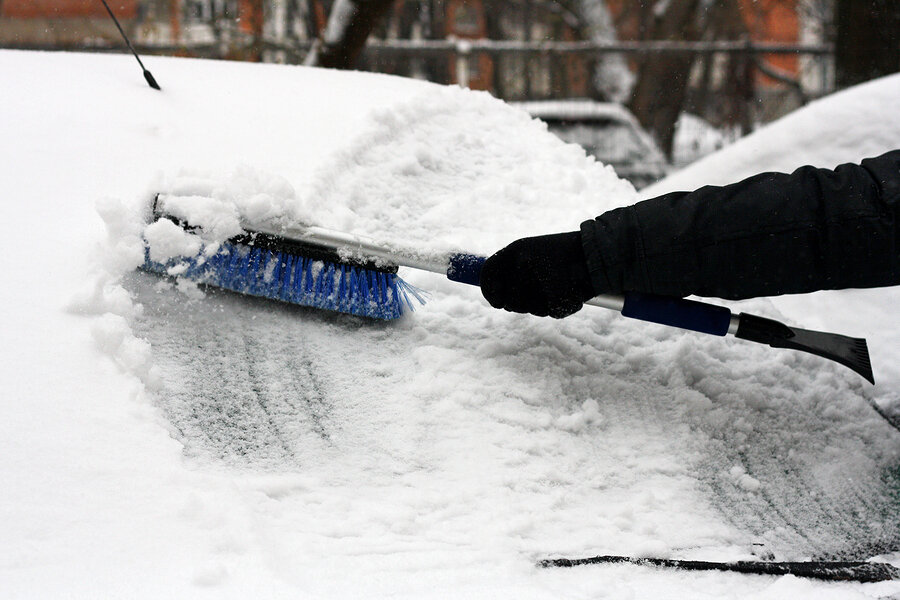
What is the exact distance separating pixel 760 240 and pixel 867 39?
19.0 ft

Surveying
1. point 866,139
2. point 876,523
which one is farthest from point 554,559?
point 866,139

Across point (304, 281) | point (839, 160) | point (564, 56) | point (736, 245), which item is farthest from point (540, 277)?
point (564, 56)

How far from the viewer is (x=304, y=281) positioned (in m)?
1.88

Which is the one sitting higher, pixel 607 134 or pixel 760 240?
pixel 760 240

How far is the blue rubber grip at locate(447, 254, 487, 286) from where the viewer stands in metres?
1.83

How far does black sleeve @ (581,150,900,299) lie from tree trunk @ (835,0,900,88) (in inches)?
216

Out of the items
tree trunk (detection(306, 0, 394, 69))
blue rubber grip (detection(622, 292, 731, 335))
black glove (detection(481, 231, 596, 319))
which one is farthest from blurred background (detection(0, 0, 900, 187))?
blue rubber grip (detection(622, 292, 731, 335))

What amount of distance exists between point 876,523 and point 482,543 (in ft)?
2.94

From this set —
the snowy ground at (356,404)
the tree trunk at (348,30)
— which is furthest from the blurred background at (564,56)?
the snowy ground at (356,404)

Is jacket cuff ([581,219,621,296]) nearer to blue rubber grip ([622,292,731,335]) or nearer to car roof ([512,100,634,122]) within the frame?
blue rubber grip ([622,292,731,335])

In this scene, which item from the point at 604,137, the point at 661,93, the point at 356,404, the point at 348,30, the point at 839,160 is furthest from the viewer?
the point at 661,93

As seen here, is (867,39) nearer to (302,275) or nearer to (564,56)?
(564,56)

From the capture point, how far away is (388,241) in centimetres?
191

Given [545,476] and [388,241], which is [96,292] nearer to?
[388,241]
